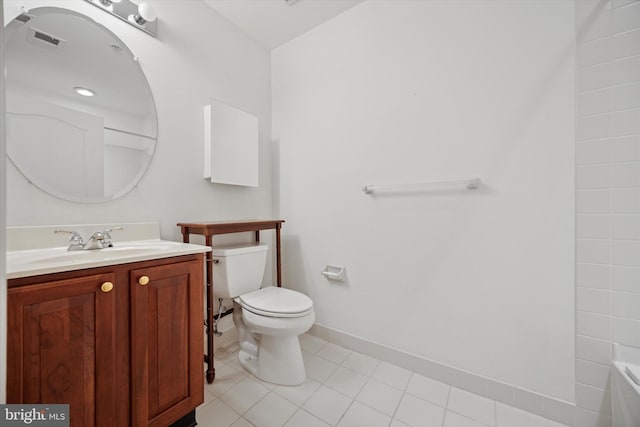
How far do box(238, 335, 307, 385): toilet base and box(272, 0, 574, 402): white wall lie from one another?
19.5 inches

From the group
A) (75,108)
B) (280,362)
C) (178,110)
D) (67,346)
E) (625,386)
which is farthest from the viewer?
(178,110)

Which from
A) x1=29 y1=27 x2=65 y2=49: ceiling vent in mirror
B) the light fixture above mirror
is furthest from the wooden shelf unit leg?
the light fixture above mirror

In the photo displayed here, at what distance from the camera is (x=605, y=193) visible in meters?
1.06

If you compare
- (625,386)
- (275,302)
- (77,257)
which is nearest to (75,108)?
(77,257)

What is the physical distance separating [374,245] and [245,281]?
34.4 inches

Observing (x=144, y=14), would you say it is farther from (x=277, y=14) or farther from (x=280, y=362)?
(x=280, y=362)

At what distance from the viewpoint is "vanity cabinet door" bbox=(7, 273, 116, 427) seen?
68 cm

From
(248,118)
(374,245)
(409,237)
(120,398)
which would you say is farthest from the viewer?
(248,118)

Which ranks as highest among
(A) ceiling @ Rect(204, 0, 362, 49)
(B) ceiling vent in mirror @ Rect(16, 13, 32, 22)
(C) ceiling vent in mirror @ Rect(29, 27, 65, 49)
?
(A) ceiling @ Rect(204, 0, 362, 49)

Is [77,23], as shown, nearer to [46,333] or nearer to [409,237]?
[46,333]

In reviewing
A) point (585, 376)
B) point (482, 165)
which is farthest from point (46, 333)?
point (585, 376)

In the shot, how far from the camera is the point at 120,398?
0.88 metres

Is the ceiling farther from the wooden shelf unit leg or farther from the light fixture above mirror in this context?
the wooden shelf unit leg

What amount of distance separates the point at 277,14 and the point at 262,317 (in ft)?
6.65
